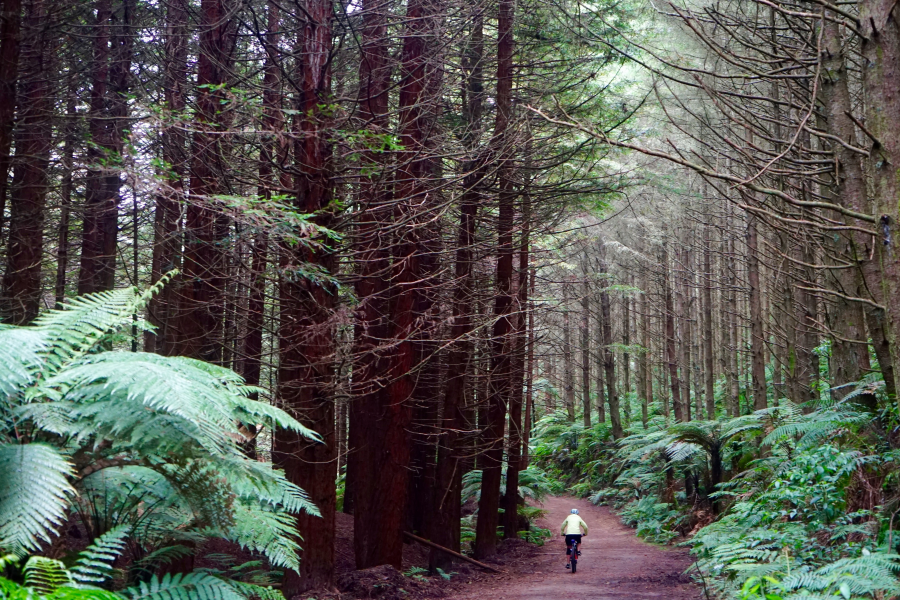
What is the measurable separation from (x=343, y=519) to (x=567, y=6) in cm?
1045

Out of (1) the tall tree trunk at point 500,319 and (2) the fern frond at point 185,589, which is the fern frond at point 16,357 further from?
(1) the tall tree trunk at point 500,319

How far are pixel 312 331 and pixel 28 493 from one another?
15.6ft

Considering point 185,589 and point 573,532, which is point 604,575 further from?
point 185,589

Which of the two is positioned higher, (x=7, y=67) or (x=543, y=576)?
(x=7, y=67)

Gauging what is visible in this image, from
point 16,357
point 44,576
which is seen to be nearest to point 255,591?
point 44,576

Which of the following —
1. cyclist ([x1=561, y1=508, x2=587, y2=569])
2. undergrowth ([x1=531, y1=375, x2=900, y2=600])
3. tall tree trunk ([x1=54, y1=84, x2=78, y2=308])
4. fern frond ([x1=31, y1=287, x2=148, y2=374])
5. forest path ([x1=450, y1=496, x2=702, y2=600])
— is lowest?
forest path ([x1=450, y1=496, x2=702, y2=600])

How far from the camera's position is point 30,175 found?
369 inches

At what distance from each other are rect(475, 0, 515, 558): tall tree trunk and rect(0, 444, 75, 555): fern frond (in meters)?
8.25

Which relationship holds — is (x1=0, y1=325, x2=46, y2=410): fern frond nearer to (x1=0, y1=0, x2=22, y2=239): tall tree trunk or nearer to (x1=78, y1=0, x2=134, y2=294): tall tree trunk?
(x1=0, y1=0, x2=22, y2=239): tall tree trunk

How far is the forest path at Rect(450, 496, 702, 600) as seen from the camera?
8.84 meters

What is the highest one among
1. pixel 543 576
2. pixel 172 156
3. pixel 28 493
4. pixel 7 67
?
pixel 7 67

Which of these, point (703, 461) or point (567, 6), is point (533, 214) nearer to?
point (567, 6)

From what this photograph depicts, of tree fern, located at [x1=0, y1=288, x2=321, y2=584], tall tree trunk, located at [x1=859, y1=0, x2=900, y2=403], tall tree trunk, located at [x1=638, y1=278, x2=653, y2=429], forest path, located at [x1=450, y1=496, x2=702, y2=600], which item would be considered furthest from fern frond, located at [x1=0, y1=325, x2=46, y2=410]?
tall tree trunk, located at [x1=638, y1=278, x2=653, y2=429]

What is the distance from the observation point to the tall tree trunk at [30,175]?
808cm
